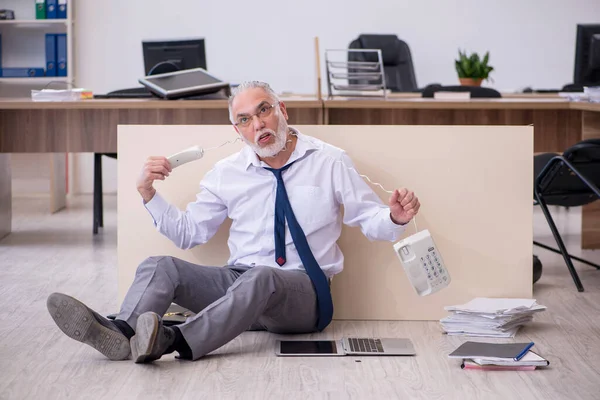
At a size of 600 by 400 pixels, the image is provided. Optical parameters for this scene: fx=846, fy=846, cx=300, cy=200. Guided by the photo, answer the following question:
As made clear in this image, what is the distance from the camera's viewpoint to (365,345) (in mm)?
2496

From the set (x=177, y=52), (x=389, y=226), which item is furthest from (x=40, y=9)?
(x=389, y=226)

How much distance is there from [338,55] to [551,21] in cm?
180

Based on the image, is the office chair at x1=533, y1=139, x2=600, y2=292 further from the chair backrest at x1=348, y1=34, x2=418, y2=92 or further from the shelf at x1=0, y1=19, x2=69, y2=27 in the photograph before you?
the shelf at x1=0, y1=19, x2=69, y2=27

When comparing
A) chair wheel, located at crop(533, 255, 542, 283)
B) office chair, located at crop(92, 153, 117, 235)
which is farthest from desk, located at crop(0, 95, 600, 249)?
chair wheel, located at crop(533, 255, 542, 283)

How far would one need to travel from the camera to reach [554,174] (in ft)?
11.5

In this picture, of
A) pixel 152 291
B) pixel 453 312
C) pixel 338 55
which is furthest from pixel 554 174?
pixel 338 55

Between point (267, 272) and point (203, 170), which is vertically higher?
point (203, 170)

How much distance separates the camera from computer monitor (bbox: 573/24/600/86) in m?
5.11

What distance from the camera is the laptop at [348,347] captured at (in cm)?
242

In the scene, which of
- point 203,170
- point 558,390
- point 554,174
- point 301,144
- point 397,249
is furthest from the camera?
point 554,174

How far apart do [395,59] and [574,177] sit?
3.25 meters

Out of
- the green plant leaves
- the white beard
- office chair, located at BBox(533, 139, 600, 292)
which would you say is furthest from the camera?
the green plant leaves

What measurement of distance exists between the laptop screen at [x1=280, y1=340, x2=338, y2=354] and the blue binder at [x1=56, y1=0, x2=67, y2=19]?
4.91 metres

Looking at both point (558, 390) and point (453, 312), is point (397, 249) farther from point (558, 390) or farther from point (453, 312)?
point (558, 390)
